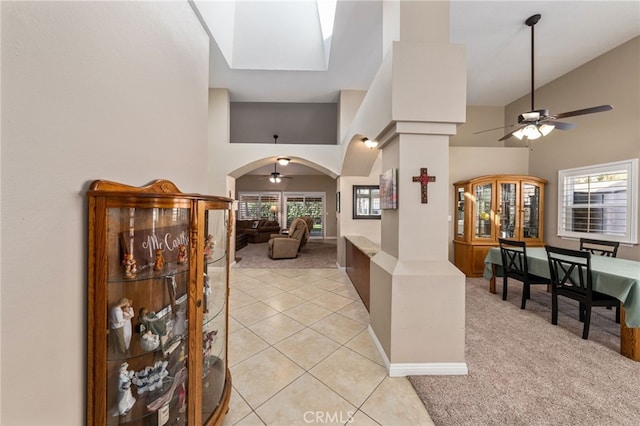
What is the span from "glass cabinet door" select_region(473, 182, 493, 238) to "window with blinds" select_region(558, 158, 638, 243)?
120cm

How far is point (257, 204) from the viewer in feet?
34.0

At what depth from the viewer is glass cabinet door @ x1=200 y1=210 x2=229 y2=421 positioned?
4.52ft

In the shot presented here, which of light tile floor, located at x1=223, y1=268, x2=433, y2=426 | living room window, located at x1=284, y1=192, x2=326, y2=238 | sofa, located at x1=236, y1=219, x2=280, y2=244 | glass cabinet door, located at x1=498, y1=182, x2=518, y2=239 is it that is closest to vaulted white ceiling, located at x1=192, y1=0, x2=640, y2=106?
glass cabinet door, located at x1=498, y1=182, x2=518, y2=239

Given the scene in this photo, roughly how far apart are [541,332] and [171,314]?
3620mm

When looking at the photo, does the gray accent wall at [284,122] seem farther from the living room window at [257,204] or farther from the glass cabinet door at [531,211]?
the glass cabinet door at [531,211]

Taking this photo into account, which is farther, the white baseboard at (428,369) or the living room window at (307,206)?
the living room window at (307,206)

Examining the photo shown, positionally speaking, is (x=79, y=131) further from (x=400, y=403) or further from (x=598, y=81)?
(x=598, y=81)

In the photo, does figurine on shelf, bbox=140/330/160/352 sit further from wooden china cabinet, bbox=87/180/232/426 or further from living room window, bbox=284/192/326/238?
living room window, bbox=284/192/326/238

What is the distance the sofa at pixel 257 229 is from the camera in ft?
29.1

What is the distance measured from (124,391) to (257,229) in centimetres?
807

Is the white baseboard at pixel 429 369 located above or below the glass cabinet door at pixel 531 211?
below

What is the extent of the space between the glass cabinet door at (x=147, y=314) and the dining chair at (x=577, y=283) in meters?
3.63

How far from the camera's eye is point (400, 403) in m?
1.69

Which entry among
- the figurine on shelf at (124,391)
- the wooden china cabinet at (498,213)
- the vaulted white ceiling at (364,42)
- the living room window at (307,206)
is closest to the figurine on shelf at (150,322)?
the figurine on shelf at (124,391)
